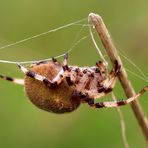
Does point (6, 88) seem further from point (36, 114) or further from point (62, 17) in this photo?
point (62, 17)

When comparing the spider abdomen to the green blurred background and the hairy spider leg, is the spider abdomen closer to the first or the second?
the hairy spider leg

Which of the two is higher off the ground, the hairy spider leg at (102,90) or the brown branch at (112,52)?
the hairy spider leg at (102,90)

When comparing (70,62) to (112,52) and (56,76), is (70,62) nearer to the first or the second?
(56,76)

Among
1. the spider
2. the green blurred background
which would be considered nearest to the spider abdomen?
the spider

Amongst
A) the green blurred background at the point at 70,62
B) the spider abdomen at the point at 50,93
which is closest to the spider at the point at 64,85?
the spider abdomen at the point at 50,93

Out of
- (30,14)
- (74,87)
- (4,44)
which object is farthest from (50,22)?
(74,87)

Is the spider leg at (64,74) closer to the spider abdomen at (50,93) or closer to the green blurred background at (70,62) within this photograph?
the spider abdomen at (50,93)
